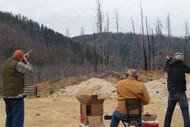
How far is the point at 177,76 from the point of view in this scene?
573 centimetres

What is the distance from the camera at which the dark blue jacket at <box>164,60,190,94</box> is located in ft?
18.7

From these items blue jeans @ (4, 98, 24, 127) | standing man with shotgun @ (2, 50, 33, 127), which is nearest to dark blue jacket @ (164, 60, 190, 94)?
standing man with shotgun @ (2, 50, 33, 127)

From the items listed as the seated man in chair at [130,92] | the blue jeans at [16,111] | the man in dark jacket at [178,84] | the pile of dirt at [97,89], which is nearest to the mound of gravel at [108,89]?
the pile of dirt at [97,89]

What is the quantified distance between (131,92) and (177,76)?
160cm

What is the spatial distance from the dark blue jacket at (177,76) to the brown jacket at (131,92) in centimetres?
128

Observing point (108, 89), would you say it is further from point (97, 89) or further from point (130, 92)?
point (130, 92)

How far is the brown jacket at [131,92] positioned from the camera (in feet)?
15.5

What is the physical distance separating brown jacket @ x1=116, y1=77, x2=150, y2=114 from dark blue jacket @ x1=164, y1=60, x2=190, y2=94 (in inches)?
50.4

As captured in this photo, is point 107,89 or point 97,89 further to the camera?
point 97,89

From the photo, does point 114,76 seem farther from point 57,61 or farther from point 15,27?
point 15,27

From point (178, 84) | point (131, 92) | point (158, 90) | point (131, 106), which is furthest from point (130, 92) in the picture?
point (158, 90)

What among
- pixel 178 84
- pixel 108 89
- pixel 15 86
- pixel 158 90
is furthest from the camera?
pixel 108 89

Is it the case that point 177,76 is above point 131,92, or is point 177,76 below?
above

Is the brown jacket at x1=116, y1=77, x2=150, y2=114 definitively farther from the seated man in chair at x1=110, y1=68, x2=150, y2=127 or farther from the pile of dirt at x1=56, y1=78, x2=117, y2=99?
the pile of dirt at x1=56, y1=78, x2=117, y2=99
